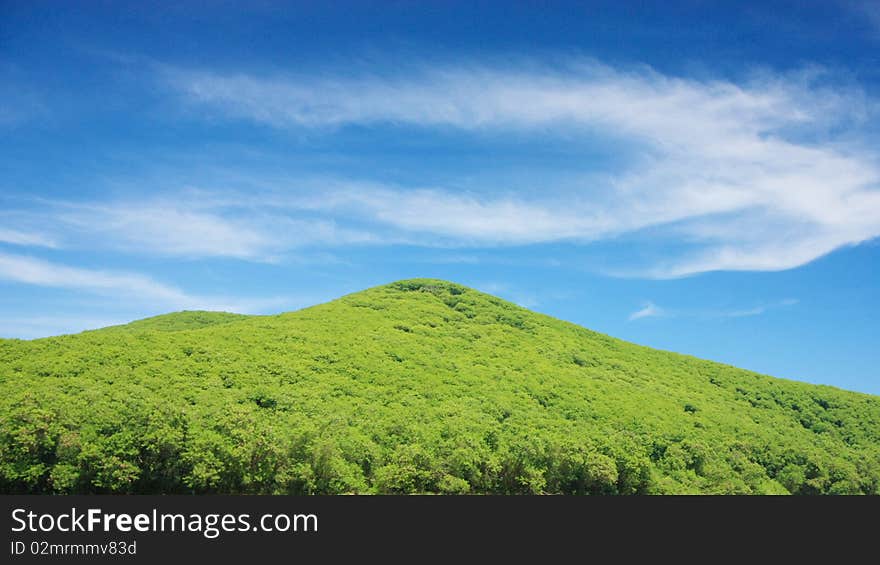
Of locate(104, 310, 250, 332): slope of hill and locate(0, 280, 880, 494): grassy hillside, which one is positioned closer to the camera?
locate(0, 280, 880, 494): grassy hillside

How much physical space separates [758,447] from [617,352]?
2705 cm

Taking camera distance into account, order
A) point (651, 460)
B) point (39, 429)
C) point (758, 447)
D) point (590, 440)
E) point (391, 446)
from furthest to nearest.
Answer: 1. point (758, 447)
2. point (651, 460)
3. point (590, 440)
4. point (391, 446)
5. point (39, 429)

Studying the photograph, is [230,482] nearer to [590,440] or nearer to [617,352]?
[590,440]

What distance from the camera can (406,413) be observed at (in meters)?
57.4

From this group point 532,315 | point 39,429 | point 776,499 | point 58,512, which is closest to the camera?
point 58,512

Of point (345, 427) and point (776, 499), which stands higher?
point (345, 427)

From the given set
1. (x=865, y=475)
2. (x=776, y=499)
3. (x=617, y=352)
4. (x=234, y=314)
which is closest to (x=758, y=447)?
(x=865, y=475)

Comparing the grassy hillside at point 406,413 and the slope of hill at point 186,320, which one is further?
the slope of hill at point 186,320

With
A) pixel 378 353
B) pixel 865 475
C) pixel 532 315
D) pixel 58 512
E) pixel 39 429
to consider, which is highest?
pixel 532 315

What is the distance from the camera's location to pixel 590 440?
55.1 m

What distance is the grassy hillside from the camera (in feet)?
140

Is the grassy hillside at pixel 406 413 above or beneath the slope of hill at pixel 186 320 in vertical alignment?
beneath

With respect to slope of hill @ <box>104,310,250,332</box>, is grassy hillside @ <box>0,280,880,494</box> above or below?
below

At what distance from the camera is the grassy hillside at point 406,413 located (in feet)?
140
